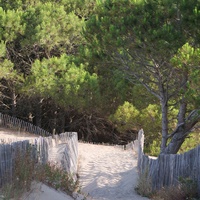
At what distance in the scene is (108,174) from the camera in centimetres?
1446

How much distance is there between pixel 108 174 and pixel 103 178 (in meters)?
0.63

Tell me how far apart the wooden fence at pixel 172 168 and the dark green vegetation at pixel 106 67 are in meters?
1.93

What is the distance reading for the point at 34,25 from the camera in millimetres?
24078

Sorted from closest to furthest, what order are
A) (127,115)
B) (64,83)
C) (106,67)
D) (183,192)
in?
(183,192), (106,67), (127,115), (64,83)

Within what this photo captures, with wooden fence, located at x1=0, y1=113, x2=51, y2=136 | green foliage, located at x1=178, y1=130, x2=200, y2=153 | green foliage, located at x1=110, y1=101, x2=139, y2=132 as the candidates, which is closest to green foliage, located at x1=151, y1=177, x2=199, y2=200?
green foliage, located at x1=178, y1=130, x2=200, y2=153

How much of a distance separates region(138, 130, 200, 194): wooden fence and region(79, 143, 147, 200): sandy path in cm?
66

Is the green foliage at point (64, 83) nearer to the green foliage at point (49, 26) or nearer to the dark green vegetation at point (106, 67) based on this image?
the dark green vegetation at point (106, 67)

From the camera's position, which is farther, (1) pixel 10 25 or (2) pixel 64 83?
(1) pixel 10 25

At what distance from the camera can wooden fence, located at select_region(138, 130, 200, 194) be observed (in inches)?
409

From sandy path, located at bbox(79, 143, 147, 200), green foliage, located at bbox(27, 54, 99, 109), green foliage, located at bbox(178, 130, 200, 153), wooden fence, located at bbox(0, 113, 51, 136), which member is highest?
green foliage, located at bbox(27, 54, 99, 109)

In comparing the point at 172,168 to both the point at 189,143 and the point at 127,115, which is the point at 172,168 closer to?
the point at 189,143

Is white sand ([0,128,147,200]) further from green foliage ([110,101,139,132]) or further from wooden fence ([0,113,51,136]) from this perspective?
wooden fence ([0,113,51,136])

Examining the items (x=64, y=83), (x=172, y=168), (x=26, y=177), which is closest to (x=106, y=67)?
(x=64, y=83)

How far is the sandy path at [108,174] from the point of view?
12008 millimetres
